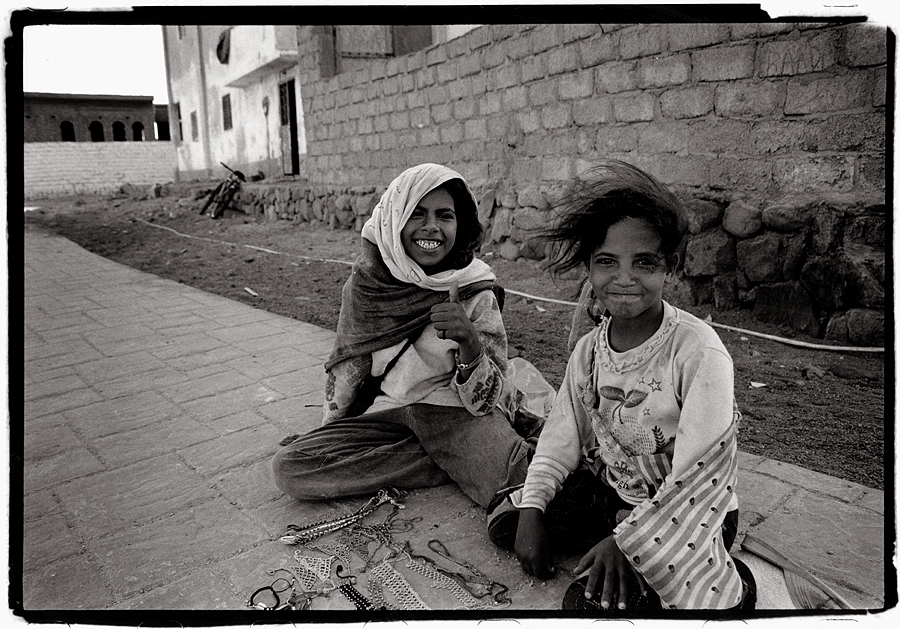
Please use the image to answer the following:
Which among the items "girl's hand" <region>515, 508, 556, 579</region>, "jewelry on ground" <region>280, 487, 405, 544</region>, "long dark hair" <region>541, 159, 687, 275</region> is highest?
"long dark hair" <region>541, 159, 687, 275</region>

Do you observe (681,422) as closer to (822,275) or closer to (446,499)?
(446,499)

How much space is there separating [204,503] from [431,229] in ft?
4.05

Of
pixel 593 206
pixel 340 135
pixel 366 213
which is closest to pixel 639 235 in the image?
pixel 593 206

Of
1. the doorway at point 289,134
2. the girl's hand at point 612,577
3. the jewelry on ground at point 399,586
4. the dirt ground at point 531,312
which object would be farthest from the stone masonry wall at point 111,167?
the girl's hand at point 612,577

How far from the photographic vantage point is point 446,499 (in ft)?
7.32

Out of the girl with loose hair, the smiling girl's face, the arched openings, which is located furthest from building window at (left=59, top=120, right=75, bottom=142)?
the arched openings

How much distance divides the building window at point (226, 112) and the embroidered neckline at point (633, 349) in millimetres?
20253

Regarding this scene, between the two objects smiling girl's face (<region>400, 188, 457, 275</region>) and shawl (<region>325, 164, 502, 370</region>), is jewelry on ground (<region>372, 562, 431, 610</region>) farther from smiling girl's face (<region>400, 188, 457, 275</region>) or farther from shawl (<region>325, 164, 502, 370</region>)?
smiling girl's face (<region>400, 188, 457, 275</region>)

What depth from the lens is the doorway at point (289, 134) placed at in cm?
1612

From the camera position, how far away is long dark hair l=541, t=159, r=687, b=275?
1.57m

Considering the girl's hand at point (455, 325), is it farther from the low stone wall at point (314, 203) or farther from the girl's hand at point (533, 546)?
the low stone wall at point (314, 203)

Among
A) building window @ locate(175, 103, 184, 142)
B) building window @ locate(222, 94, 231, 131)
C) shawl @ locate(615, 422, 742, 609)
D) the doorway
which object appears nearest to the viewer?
shawl @ locate(615, 422, 742, 609)

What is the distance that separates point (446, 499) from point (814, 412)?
6.20 ft

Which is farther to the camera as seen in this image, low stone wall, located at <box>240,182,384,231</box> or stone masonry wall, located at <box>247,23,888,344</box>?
low stone wall, located at <box>240,182,384,231</box>
